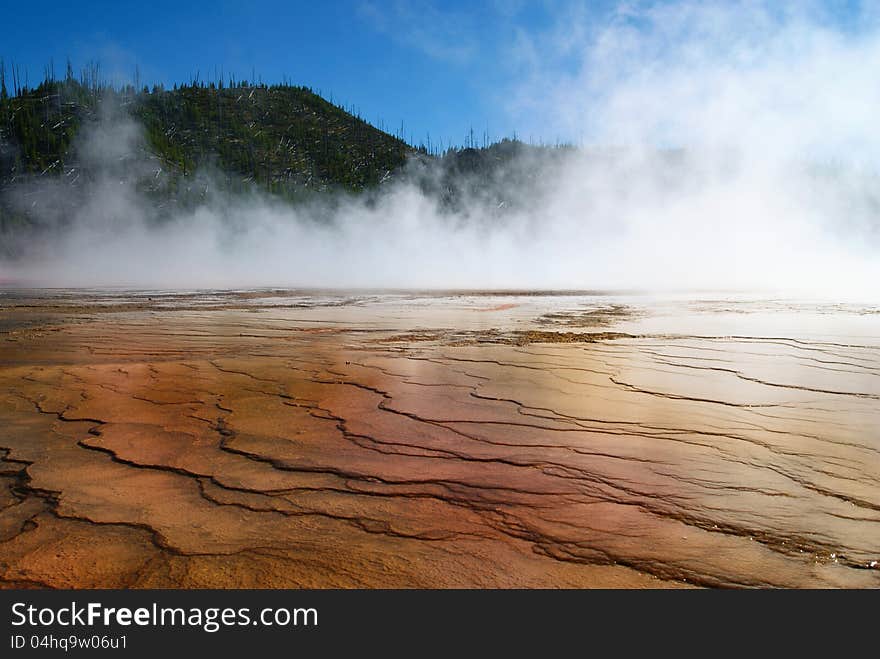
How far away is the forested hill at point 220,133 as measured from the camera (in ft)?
194

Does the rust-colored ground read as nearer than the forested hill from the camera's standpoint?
Yes

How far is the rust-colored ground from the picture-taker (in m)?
1.57

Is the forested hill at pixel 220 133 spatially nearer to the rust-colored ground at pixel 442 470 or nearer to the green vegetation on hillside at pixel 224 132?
the green vegetation on hillside at pixel 224 132

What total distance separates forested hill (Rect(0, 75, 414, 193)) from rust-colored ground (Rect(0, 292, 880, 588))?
6357cm

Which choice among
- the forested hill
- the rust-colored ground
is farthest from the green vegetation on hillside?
the rust-colored ground

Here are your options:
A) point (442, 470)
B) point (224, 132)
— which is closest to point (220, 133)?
point (224, 132)

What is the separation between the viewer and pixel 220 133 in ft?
262

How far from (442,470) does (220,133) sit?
87282 millimetres

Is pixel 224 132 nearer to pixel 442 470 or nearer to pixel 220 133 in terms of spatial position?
A: pixel 220 133

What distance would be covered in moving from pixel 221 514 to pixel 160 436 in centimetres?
107

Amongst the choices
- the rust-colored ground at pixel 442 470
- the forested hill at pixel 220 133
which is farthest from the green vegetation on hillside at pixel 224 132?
the rust-colored ground at pixel 442 470

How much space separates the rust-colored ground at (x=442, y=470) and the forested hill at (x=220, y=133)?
6357 cm

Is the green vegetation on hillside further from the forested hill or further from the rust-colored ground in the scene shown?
the rust-colored ground
